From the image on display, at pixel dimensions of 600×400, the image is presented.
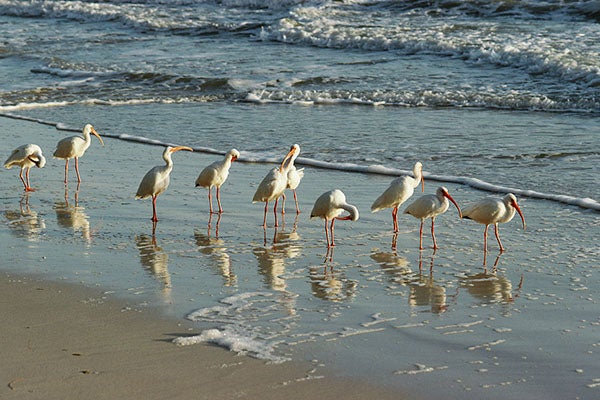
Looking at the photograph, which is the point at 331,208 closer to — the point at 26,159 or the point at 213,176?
the point at 213,176

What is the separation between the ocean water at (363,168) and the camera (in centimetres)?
569

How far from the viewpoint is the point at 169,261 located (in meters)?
7.42

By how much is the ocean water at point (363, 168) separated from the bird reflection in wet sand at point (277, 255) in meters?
0.03

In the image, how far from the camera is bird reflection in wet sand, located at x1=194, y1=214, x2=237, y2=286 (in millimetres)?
7014

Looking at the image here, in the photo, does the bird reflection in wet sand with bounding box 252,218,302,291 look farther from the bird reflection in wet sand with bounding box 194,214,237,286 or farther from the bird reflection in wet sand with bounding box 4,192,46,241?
the bird reflection in wet sand with bounding box 4,192,46,241

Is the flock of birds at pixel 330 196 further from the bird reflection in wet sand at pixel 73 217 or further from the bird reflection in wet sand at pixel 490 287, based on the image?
the bird reflection in wet sand at pixel 490 287

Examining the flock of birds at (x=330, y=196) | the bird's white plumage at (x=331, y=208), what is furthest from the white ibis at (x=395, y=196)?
the bird's white plumage at (x=331, y=208)

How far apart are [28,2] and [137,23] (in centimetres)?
919

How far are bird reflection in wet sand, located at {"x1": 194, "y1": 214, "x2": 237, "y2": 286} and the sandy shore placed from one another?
1.03 meters

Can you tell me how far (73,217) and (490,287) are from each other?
392 centimetres

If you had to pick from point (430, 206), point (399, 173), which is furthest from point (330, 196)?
point (399, 173)

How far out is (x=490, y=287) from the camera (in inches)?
269

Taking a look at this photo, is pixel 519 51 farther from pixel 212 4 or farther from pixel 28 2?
pixel 28 2

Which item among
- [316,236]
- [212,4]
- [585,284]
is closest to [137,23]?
[212,4]
